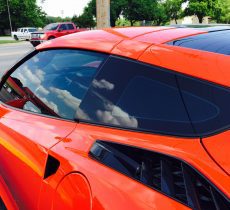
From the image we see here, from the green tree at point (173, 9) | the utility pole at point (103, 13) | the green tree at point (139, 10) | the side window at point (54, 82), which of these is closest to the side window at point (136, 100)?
the side window at point (54, 82)

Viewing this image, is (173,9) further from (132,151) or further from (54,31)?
(132,151)

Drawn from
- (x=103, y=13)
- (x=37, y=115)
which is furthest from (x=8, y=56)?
(x=37, y=115)

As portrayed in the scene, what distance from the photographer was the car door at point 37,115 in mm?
1941

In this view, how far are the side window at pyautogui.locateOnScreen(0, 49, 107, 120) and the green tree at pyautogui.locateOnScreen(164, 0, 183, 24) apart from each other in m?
59.6

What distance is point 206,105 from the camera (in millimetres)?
1540

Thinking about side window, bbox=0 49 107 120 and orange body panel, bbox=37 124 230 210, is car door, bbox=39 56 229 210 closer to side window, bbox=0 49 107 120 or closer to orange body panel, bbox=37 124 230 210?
orange body panel, bbox=37 124 230 210

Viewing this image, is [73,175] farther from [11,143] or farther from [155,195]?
[11,143]

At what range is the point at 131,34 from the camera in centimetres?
211

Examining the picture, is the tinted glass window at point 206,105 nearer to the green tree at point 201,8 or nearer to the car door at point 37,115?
the car door at point 37,115

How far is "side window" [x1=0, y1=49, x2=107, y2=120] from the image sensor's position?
208cm

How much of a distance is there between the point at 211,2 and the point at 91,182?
5699cm

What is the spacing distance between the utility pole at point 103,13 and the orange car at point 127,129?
21.0 feet

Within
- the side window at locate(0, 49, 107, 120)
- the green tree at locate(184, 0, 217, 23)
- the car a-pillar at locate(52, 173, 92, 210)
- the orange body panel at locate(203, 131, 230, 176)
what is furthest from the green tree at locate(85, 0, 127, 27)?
the orange body panel at locate(203, 131, 230, 176)

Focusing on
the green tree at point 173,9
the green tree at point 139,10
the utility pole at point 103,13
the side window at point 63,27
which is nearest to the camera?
the utility pole at point 103,13
